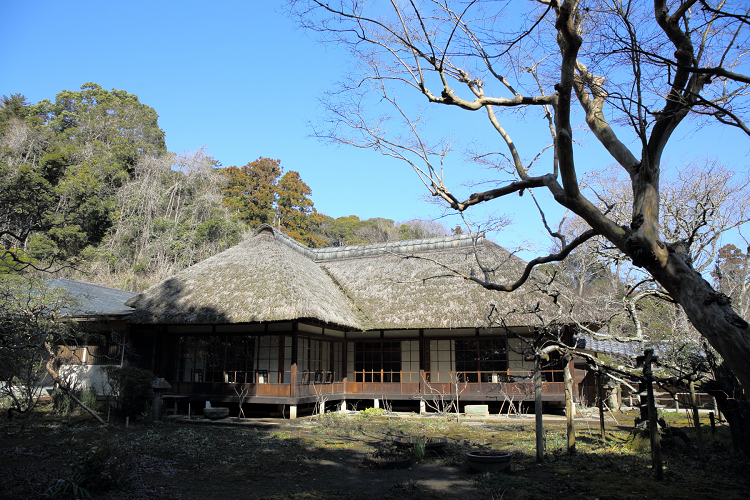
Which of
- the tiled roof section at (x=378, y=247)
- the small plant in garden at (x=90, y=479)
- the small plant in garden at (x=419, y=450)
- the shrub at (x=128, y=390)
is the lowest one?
the small plant in garden at (x=419, y=450)

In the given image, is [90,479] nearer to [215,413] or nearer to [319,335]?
[215,413]

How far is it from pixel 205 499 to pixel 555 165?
5557 mm

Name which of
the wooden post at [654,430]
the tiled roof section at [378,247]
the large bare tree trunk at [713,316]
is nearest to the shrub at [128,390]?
the tiled roof section at [378,247]

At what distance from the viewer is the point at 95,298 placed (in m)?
16.9

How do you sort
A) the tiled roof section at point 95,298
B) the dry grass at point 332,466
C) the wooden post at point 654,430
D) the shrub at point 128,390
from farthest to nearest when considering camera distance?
the tiled roof section at point 95,298 → the shrub at point 128,390 → the wooden post at point 654,430 → the dry grass at point 332,466

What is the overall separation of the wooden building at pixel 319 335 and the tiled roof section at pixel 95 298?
111cm

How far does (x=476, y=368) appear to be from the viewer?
607 inches

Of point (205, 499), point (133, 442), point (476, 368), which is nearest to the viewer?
point (205, 499)

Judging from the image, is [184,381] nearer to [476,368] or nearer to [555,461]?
[476,368]

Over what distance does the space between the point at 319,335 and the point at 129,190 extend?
64.7 ft

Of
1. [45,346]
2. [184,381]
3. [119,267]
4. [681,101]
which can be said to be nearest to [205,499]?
[681,101]

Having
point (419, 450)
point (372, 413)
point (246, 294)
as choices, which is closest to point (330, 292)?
point (246, 294)

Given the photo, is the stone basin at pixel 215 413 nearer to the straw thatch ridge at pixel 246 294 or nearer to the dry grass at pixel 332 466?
the dry grass at pixel 332 466

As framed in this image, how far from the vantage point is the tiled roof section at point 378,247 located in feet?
61.9
